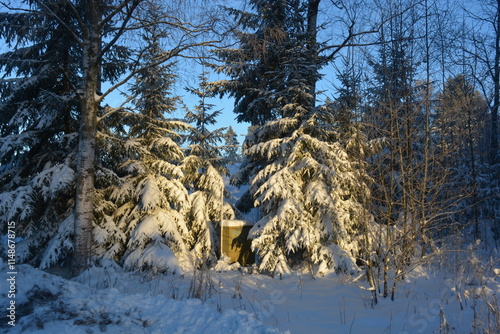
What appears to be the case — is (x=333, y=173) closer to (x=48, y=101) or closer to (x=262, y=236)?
(x=262, y=236)

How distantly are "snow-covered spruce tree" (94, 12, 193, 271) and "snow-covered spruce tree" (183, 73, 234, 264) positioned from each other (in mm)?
462

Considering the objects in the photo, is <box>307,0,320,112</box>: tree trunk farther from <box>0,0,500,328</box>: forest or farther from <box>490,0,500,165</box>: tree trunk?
<box>490,0,500,165</box>: tree trunk

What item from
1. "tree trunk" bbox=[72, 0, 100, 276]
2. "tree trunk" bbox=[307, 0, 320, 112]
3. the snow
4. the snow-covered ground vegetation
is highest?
"tree trunk" bbox=[307, 0, 320, 112]

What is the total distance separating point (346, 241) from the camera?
8.62 m

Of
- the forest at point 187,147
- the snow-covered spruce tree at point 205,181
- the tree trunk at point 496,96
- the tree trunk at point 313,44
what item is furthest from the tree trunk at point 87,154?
the tree trunk at point 496,96

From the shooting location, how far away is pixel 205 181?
434 inches

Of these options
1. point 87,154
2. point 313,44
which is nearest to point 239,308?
point 87,154

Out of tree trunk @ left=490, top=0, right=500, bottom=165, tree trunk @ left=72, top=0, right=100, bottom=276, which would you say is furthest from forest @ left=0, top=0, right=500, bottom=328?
tree trunk @ left=490, top=0, right=500, bottom=165

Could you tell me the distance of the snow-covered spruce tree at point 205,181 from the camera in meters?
10.5

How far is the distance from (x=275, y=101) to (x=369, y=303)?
271 inches

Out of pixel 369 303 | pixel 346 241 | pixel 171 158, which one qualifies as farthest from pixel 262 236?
pixel 171 158

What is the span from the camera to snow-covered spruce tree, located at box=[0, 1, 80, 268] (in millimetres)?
7816

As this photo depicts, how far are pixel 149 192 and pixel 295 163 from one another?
4.46m

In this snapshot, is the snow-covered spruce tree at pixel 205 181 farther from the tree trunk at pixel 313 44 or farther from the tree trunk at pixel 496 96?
the tree trunk at pixel 496 96
